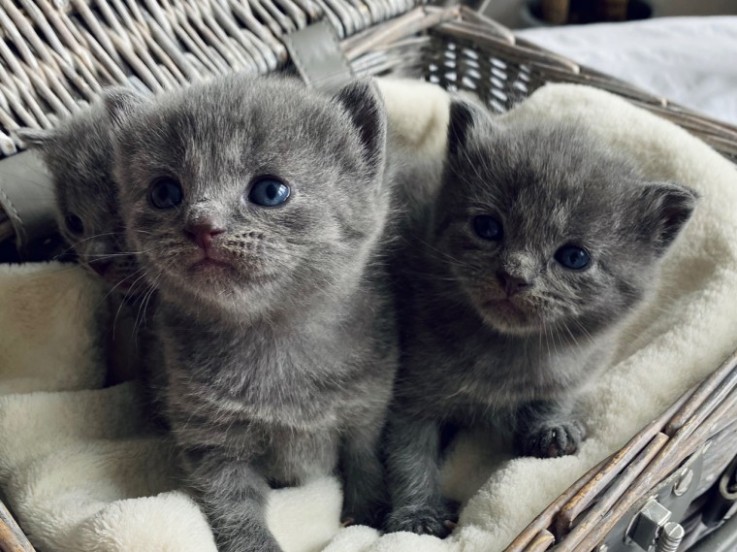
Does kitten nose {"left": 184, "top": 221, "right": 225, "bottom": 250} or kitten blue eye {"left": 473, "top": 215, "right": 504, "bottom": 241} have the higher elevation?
kitten nose {"left": 184, "top": 221, "right": 225, "bottom": 250}

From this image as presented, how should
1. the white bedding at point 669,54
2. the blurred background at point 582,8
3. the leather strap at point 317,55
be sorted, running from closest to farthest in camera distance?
the leather strap at point 317,55 → the white bedding at point 669,54 → the blurred background at point 582,8

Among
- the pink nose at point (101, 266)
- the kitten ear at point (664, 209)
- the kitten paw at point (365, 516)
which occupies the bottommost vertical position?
the kitten paw at point (365, 516)

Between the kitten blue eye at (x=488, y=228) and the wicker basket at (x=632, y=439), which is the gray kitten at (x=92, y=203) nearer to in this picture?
the wicker basket at (x=632, y=439)

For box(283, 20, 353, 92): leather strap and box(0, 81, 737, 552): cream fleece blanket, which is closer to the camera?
box(0, 81, 737, 552): cream fleece blanket

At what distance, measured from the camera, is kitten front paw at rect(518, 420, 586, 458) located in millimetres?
1270

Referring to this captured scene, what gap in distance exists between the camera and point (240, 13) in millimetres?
1710

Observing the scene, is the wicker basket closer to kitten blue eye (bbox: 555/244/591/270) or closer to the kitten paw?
kitten blue eye (bbox: 555/244/591/270)

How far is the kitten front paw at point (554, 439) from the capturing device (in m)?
1.27

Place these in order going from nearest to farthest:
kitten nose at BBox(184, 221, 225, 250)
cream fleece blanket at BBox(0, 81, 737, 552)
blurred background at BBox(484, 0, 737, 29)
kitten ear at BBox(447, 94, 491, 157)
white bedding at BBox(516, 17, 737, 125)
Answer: kitten nose at BBox(184, 221, 225, 250) → cream fleece blanket at BBox(0, 81, 737, 552) → kitten ear at BBox(447, 94, 491, 157) → white bedding at BBox(516, 17, 737, 125) → blurred background at BBox(484, 0, 737, 29)

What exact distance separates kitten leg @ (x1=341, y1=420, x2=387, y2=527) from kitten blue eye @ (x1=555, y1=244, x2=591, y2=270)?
393 millimetres

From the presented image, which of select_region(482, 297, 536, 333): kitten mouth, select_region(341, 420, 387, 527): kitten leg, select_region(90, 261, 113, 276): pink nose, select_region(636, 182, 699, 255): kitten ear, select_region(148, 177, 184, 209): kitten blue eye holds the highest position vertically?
select_region(148, 177, 184, 209): kitten blue eye

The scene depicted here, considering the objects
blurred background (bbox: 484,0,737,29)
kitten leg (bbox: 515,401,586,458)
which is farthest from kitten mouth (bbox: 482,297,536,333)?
blurred background (bbox: 484,0,737,29)

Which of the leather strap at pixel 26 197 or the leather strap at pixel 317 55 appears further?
the leather strap at pixel 317 55

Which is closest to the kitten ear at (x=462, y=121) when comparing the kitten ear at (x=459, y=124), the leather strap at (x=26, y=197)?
the kitten ear at (x=459, y=124)
